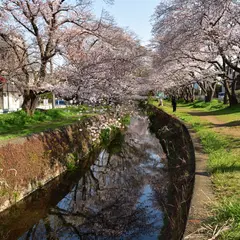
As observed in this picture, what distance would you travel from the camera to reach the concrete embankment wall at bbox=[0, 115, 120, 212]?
27.6ft

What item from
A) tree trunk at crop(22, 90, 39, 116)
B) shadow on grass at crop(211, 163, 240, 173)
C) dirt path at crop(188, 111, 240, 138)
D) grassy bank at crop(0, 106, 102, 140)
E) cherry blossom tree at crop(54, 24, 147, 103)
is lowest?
shadow on grass at crop(211, 163, 240, 173)

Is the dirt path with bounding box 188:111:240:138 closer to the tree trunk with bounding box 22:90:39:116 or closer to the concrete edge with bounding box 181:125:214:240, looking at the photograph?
the concrete edge with bounding box 181:125:214:240

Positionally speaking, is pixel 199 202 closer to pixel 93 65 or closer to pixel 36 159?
pixel 36 159

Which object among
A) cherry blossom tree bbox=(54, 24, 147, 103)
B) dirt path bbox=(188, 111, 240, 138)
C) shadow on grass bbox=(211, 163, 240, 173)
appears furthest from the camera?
dirt path bbox=(188, 111, 240, 138)

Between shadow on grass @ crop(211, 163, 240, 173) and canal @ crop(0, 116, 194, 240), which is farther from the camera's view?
canal @ crop(0, 116, 194, 240)

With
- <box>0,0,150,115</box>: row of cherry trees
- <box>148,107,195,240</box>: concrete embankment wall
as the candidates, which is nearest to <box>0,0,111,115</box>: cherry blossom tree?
<box>0,0,150,115</box>: row of cherry trees

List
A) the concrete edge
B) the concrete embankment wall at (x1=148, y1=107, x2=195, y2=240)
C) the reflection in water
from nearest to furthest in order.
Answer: the concrete edge
the concrete embankment wall at (x1=148, y1=107, x2=195, y2=240)
the reflection in water

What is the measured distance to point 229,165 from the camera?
6875 millimetres

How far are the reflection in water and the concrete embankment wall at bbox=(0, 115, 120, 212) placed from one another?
112 cm

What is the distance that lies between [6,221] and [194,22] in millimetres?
10061

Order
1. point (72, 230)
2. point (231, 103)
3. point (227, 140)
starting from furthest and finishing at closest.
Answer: point (231, 103) < point (227, 140) < point (72, 230)

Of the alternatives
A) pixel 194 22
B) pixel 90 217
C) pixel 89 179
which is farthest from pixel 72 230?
pixel 194 22

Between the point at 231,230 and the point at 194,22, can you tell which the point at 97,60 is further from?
the point at 231,230

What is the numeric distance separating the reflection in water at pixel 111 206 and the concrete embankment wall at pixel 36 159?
1116mm
